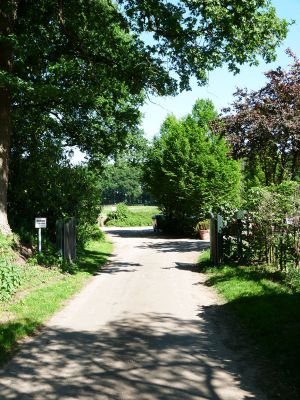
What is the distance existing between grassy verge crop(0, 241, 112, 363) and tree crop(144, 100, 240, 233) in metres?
16.9

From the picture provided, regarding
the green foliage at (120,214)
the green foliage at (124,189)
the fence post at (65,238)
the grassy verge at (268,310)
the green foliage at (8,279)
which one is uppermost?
the green foliage at (124,189)

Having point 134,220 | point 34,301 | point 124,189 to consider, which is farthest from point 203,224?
point 124,189

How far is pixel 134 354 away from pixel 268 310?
10.2 ft

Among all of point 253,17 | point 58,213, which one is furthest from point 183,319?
point 58,213

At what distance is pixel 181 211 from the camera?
34.6 m

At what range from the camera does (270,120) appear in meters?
17.6

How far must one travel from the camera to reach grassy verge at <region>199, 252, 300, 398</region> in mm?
5914

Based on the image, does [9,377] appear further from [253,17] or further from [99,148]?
[99,148]

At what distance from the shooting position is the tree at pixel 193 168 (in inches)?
1233

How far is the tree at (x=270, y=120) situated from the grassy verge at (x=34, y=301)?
8492 millimetres

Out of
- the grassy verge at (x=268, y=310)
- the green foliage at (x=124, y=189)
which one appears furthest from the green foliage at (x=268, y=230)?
the green foliage at (x=124, y=189)

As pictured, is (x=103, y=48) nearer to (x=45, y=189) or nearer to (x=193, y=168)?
(x=45, y=189)

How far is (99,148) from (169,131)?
16843mm

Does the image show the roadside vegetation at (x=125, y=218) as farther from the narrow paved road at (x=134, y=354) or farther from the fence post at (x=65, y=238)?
the narrow paved road at (x=134, y=354)
